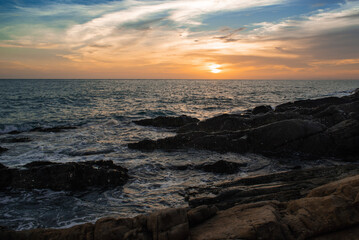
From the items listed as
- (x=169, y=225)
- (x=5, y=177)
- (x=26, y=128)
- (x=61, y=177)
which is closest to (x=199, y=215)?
(x=169, y=225)

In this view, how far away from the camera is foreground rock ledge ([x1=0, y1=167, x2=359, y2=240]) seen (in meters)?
4.02

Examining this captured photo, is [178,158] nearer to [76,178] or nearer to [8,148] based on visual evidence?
[76,178]

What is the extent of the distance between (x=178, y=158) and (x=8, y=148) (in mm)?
10426

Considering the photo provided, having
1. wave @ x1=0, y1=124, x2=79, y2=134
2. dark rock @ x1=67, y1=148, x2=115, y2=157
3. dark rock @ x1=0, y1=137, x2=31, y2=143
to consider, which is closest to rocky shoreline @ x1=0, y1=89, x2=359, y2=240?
dark rock @ x1=67, y1=148, x2=115, y2=157

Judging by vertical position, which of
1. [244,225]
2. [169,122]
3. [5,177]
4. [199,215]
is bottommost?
[5,177]

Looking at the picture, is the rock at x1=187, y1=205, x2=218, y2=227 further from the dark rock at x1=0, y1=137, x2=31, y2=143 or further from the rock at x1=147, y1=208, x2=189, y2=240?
the dark rock at x1=0, y1=137, x2=31, y2=143

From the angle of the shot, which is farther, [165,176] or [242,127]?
[242,127]

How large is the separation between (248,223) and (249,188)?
9.81ft

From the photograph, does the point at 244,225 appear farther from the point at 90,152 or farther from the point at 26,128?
the point at 26,128

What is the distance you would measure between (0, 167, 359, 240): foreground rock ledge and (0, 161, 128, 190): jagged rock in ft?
12.6

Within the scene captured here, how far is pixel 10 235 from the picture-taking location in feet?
16.0

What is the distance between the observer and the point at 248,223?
4.21 metres

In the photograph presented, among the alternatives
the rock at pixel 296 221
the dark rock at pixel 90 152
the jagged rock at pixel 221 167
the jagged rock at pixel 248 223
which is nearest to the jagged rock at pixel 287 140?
the dark rock at pixel 90 152

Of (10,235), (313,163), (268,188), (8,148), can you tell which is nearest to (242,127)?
(313,163)
